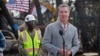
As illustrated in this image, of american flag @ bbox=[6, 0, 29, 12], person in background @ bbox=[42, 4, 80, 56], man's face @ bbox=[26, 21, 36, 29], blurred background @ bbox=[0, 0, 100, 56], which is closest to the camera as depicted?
person in background @ bbox=[42, 4, 80, 56]

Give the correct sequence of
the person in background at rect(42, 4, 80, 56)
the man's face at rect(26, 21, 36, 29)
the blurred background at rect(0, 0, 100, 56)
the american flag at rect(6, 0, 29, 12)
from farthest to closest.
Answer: the american flag at rect(6, 0, 29, 12)
the blurred background at rect(0, 0, 100, 56)
the man's face at rect(26, 21, 36, 29)
the person in background at rect(42, 4, 80, 56)

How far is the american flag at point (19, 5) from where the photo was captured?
17.2m

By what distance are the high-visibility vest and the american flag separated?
29.8 ft

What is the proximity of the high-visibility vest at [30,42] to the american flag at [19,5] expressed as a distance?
908 cm

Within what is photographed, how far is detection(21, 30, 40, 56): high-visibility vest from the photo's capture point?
7988 millimetres

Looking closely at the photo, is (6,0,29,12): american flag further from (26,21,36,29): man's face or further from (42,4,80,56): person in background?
(42,4,80,56): person in background

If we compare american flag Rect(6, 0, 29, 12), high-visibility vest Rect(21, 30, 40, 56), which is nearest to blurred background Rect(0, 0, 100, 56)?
american flag Rect(6, 0, 29, 12)

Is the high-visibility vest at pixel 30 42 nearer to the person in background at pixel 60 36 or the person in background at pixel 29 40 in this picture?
the person in background at pixel 29 40

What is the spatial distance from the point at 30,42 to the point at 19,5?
1001 cm

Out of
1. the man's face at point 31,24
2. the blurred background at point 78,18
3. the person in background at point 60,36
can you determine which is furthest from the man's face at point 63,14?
the blurred background at point 78,18

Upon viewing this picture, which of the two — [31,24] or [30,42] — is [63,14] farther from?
[30,42]

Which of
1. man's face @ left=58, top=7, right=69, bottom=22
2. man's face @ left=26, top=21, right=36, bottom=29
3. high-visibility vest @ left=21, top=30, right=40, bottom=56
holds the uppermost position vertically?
man's face @ left=58, top=7, right=69, bottom=22

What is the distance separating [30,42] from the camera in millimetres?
7996

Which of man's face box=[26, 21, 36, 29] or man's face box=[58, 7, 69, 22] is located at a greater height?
man's face box=[58, 7, 69, 22]
